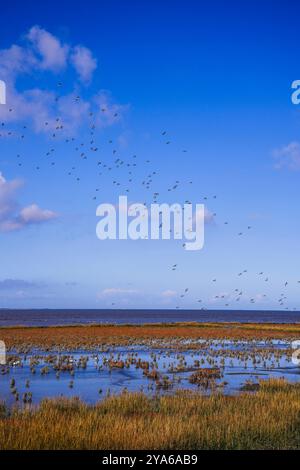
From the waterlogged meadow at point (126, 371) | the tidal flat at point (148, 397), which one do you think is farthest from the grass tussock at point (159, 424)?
the waterlogged meadow at point (126, 371)

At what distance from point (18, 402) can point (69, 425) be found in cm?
678

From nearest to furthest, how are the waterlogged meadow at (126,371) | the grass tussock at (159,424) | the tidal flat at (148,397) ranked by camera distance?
the grass tussock at (159,424) → the tidal flat at (148,397) → the waterlogged meadow at (126,371)

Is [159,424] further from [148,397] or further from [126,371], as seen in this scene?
[126,371]

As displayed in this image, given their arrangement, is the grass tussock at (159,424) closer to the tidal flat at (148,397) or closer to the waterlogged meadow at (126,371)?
the tidal flat at (148,397)

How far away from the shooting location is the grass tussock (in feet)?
43.2

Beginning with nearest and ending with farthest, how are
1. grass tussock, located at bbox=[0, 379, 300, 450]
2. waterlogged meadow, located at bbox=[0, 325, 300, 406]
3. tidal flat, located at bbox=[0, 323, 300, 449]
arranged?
grass tussock, located at bbox=[0, 379, 300, 450]
tidal flat, located at bbox=[0, 323, 300, 449]
waterlogged meadow, located at bbox=[0, 325, 300, 406]

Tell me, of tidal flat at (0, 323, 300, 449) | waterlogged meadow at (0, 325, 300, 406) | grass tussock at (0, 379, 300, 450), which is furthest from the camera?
waterlogged meadow at (0, 325, 300, 406)

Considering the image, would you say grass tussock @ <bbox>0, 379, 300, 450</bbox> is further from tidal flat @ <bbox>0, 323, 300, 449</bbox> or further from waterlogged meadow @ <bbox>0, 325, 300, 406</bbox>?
waterlogged meadow @ <bbox>0, 325, 300, 406</bbox>

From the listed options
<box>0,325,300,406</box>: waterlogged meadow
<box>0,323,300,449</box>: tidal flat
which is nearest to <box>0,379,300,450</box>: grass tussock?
<box>0,323,300,449</box>: tidal flat

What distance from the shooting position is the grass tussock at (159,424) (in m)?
13.2

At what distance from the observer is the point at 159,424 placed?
48.6 feet

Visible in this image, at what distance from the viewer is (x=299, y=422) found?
53.8ft
